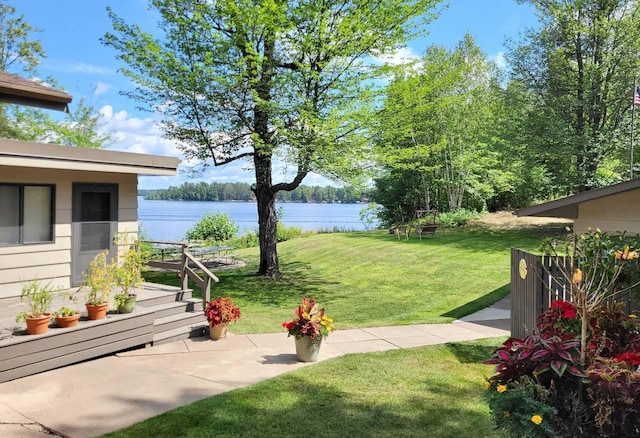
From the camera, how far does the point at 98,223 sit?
872 centimetres

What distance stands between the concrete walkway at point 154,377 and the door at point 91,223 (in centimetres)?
269

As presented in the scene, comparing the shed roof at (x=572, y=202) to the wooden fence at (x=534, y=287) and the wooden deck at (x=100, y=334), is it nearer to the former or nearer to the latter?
the wooden fence at (x=534, y=287)

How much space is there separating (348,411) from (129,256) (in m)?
4.58

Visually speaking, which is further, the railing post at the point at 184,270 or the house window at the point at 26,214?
the railing post at the point at 184,270

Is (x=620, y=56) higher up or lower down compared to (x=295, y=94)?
higher up

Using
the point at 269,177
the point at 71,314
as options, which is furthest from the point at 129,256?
the point at 269,177

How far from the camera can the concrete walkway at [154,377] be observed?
4480 mm

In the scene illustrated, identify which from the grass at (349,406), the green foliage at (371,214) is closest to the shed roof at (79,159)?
the grass at (349,406)

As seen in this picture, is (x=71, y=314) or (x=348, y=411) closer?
(x=348, y=411)

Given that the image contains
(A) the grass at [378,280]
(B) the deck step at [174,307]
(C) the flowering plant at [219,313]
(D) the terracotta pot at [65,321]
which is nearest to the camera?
(D) the terracotta pot at [65,321]

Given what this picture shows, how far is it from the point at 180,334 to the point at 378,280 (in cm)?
765

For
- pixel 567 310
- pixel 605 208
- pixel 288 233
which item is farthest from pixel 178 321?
pixel 288 233

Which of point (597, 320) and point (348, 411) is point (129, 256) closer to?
point (348, 411)

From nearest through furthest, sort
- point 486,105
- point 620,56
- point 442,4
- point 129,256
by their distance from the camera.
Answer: point 129,256, point 442,4, point 620,56, point 486,105
